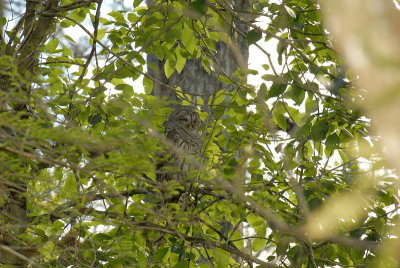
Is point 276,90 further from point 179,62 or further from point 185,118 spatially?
point 185,118

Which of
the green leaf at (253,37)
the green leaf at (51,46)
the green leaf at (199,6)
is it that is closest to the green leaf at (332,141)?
the green leaf at (253,37)

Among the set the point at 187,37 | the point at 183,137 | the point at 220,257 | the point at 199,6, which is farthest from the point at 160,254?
the point at 183,137

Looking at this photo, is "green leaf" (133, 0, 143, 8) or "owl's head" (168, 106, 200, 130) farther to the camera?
"owl's head" (168, 106, 200, 130)

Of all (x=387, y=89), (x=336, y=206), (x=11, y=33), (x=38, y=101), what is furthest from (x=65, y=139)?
(x=11, y=33)

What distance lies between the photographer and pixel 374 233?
11.8 ft

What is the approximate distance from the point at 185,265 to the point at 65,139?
1.62 m

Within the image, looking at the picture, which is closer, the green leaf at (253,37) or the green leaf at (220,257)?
the green leaf at (253,37)

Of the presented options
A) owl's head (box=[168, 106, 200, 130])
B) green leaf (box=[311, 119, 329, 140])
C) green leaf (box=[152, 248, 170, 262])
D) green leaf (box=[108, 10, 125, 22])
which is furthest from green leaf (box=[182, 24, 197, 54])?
owl's head (box=[168, 106, 200, 130])

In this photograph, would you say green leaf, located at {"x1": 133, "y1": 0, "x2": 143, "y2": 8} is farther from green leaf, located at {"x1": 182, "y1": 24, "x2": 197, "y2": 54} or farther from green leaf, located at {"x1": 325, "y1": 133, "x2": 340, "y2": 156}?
green leaf, located at {"x1": 325, "y1": 133, "x2": 340, "y2": 156}

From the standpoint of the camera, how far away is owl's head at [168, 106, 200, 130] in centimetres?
536

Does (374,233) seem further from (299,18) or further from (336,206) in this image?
(299,18)

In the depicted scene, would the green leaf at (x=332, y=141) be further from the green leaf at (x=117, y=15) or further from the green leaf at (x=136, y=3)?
the green leaf at (x=117, y=15)

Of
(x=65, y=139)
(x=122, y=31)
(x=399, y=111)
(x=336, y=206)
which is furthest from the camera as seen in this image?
(x=122, y=31)

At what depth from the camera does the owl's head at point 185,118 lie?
5.36 meters
